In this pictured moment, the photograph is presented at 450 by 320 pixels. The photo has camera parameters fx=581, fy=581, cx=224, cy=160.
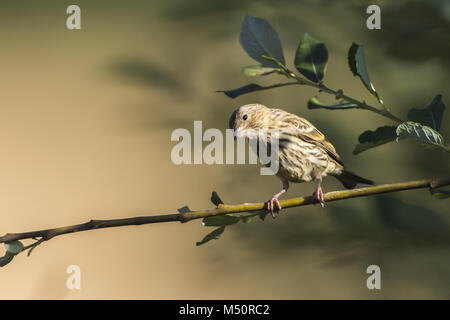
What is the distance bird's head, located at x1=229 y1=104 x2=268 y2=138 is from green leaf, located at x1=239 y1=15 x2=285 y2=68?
478 millimetres

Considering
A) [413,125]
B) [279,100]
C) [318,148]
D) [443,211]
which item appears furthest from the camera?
[318,148]

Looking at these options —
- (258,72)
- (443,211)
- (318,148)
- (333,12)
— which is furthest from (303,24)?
(258,72)

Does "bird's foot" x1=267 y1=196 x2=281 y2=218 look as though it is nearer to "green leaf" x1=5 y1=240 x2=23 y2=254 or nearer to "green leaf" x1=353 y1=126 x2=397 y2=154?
"green leaf" x1=353 y1=126 x2=397 y2=154

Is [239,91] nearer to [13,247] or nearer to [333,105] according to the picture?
[333,105]

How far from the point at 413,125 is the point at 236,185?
0.49m

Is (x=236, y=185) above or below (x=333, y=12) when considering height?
below

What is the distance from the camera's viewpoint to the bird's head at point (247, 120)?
3.50 feet

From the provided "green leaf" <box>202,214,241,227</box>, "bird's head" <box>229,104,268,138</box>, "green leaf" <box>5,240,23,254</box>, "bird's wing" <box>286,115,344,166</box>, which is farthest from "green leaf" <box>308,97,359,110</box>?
"bird's wing" <box>286,115,344,166</box>

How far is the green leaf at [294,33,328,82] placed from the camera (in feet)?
1.76

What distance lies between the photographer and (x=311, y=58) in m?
0.55

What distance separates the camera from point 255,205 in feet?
1.86

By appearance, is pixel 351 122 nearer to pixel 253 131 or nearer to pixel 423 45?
pixel 423 45

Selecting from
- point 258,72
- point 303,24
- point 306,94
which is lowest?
point 258,72

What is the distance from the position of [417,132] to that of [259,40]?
0.16 metres
